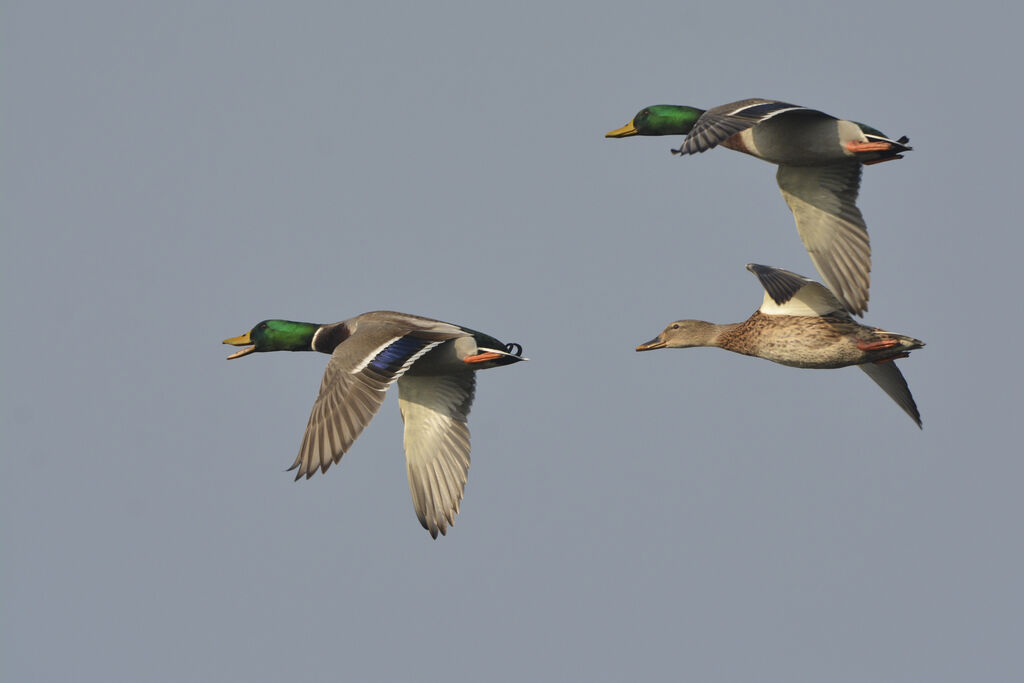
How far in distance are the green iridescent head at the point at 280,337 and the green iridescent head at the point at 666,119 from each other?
4.13 meters

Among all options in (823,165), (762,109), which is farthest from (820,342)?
(762,109)

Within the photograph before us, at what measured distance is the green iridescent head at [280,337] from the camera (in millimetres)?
19344

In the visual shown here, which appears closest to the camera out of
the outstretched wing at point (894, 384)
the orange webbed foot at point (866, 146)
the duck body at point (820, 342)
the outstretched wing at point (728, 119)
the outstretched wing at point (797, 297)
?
the outstretched wing at point (728, 119)

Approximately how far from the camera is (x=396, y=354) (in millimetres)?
16953

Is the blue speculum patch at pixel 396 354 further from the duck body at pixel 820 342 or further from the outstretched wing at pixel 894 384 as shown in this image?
the outstretched wing at pixel 894 384

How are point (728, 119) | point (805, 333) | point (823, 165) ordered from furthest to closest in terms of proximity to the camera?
point (823, 165) < point (805, 333) < point (728, 119)

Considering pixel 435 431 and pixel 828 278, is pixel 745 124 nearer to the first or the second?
pixel 828 278

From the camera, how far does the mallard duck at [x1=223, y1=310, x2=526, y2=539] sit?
1641cm

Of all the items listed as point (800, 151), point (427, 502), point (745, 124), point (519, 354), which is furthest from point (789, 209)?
point (427, 502)

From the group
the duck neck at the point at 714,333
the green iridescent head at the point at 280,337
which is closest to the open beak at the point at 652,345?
the duck neck at the point at 714,333

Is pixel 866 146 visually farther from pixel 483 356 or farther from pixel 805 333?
pixel 483 356

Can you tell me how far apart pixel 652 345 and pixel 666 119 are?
2.45 meters

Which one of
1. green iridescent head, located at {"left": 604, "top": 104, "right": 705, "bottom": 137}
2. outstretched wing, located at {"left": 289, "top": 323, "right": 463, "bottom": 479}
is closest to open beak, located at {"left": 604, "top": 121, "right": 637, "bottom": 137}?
green iridescent head, located at {"left": 604, "top": 104, "right": 705, "bottom": 137}

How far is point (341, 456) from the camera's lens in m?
15.9
